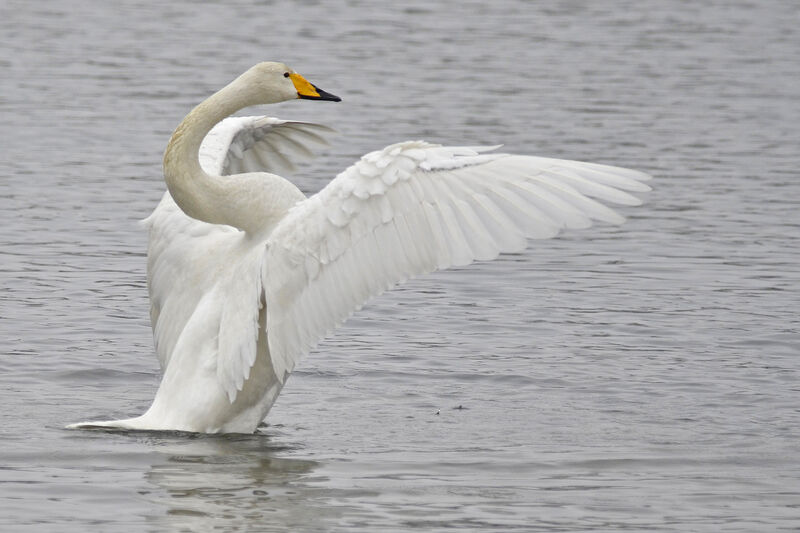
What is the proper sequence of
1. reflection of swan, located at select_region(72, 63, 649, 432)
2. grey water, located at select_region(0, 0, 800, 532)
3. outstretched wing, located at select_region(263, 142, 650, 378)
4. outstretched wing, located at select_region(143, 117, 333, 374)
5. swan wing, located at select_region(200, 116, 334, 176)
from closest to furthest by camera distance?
outstretched wing, located at select_region(263, 142, 650, 378), reflection of swan, located at select_region(72, 63, 649, 432), grey water, located at select_region(0, 0, 800, 532), outstretched wing, located at select_region(143, 117, 333, 374), swan wing, located at select_region(200, 116, 334, 176)

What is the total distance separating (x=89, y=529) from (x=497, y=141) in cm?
1110

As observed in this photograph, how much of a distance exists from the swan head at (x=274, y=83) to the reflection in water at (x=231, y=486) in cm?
188

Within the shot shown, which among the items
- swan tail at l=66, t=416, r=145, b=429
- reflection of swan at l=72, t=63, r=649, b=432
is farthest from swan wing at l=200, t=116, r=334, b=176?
swan tail at l=66, t=416, r=145, b=429

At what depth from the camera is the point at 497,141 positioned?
18.3m

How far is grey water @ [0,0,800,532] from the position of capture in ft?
27.6

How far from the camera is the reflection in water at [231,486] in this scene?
7926 mm

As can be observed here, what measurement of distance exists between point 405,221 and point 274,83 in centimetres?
168

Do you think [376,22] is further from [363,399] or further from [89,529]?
[89,529]

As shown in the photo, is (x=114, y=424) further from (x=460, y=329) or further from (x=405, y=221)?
(x=460, y=329)

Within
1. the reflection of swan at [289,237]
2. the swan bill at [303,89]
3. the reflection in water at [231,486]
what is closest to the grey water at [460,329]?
the reflection in water at [231,486]

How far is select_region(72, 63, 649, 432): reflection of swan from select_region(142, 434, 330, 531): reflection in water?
0.68ft

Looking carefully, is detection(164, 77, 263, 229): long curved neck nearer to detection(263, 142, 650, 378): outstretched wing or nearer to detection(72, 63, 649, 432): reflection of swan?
detection(72, 63, 649, 432): reflection of swan

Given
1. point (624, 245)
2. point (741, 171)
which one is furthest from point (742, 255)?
point (741, 171)

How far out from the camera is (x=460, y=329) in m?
12.0
